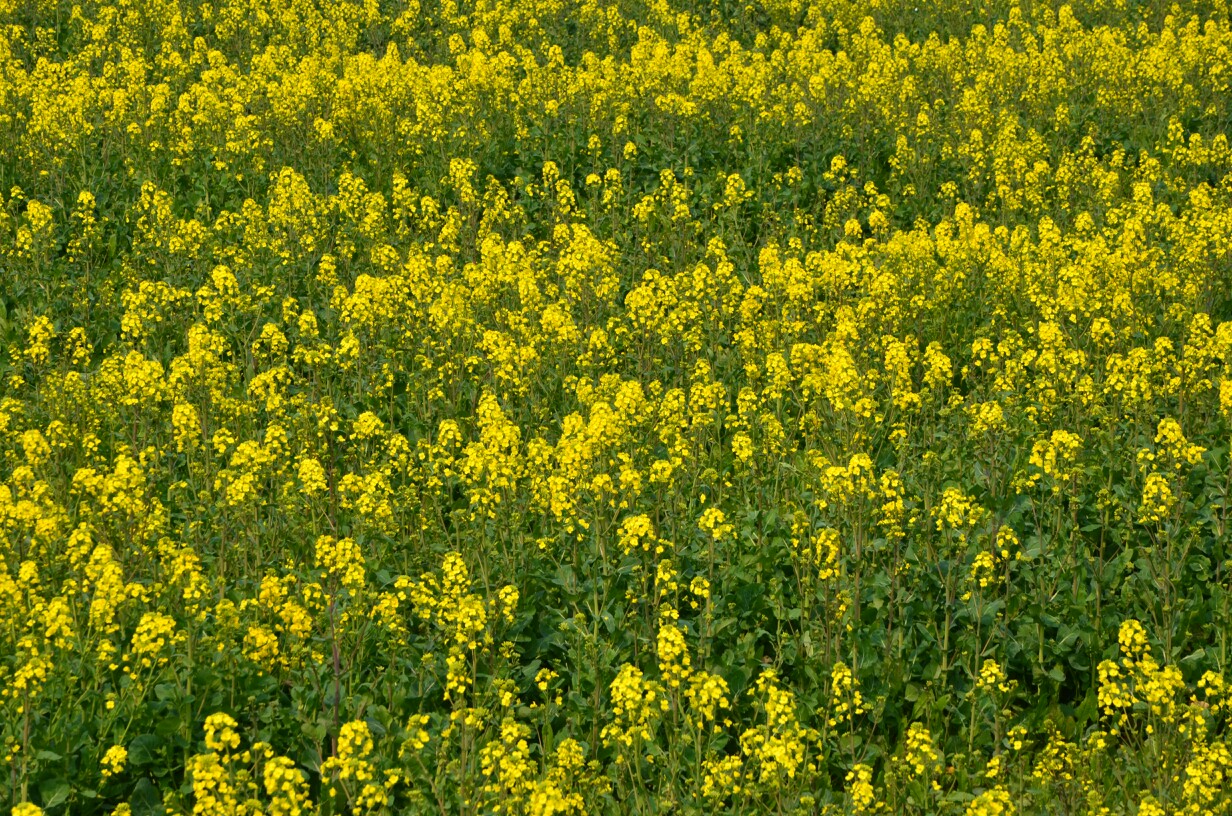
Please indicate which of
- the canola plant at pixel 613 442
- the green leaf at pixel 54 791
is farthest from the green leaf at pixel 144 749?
the green leaf at pixel 54 791

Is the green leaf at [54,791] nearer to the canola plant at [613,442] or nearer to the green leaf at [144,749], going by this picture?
the canola plant at [613,442]

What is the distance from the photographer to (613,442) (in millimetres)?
8359

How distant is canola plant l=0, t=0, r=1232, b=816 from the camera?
6.48 metres

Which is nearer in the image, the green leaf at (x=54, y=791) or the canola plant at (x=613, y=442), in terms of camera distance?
the green leaf at (x=54, y=791)

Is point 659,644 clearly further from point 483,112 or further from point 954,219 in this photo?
point 483,112

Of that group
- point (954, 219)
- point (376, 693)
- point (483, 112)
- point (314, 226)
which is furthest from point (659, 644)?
point (483, 112)

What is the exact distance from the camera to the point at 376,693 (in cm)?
698

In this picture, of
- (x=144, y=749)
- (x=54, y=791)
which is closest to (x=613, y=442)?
(x=144, y=749)

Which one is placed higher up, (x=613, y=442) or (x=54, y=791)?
(x=613, y=442)

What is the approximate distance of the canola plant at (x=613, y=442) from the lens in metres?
6.48

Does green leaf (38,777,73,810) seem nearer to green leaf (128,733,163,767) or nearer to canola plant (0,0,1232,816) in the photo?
canola plant (0,0,1232,816)

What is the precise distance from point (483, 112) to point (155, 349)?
5.62 meters

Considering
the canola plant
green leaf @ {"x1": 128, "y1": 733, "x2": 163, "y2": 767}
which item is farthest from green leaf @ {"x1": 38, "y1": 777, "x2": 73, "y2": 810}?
green leaf @ {"x1": 128, "y1": 733, "x2": 163, "y2": 767}

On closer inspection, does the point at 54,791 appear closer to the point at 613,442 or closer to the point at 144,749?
the point at 144,749
